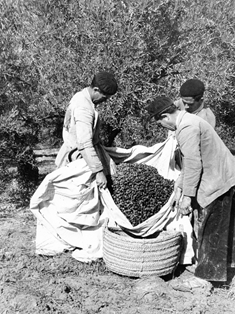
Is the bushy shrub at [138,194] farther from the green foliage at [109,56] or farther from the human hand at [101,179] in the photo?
the green foliage at [109,56]

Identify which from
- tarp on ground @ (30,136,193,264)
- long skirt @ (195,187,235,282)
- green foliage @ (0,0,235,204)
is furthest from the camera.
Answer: green foliage @ (0,0,235,204)

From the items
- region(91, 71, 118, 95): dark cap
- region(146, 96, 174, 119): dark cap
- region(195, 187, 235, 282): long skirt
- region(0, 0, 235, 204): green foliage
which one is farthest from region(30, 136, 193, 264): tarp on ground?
region(0, 0, 235, 204): green foliage

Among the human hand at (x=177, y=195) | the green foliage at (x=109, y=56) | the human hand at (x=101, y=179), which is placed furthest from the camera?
the green foliage at (x=109, y=56)

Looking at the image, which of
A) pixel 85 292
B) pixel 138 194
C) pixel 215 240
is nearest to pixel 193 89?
pixel 138 194

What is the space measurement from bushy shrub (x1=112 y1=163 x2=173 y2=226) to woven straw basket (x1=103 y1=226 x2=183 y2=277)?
36 cm

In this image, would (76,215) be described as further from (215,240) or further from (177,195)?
(215,240)

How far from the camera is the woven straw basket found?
3.93 m

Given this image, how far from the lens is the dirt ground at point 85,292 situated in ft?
11.9

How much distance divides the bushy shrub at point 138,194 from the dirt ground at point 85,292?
63 centimetres

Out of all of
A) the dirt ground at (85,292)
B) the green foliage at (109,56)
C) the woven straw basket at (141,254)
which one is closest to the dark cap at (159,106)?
the woven straw basket at (141,254)

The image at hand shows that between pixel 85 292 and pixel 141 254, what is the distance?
603 mm

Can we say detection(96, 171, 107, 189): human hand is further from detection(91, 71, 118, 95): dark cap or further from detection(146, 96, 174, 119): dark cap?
detection(146, 96, 174, 119): dark cap

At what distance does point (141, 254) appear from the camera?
394cm

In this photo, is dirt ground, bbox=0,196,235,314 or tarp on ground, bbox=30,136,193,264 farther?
tarp on ground, bbox=30,136,193,264
